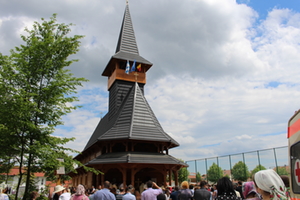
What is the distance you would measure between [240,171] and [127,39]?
19956mm

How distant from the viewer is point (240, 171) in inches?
920

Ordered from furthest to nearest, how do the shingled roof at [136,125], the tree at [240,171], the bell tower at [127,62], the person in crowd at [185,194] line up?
the bell tower at [127,62]
the tree at [240,171]
the shingled roof at [136,125]
the person in crowd at [185,194]

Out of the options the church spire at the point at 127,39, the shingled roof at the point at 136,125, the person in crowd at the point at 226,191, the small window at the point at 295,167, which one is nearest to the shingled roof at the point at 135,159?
the shingled roof at the point at 136,125

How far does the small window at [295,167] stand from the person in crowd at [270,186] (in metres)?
1.47

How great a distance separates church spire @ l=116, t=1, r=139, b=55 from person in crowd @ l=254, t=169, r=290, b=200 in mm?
28364

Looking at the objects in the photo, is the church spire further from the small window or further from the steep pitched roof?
the small window

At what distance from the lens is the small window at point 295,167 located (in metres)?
4.19

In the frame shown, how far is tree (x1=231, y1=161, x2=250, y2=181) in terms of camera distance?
22.8 meters

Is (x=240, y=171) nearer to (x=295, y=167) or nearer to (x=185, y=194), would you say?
(x=185, y=194)

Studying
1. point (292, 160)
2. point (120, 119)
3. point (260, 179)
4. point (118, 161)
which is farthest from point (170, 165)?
point (260, 179)

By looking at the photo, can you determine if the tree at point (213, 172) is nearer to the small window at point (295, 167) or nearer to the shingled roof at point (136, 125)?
the shingled roof at point (136, 125)

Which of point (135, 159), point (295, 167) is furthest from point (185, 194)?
point (135, 159)

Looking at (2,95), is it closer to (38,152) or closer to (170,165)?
(38,152)

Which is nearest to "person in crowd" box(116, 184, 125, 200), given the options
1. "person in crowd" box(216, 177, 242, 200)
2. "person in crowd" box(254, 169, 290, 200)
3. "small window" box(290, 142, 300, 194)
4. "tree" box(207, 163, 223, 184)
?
"person in crowd" box(216, 177, 242, 200)
